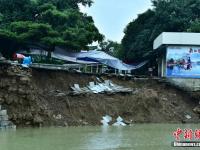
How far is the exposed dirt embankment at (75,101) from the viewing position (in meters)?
30.3

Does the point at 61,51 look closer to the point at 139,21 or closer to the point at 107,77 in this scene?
the point at 107,77

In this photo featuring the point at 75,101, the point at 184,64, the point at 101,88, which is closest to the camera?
the point at 75,101

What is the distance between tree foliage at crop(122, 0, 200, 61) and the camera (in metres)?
50.9

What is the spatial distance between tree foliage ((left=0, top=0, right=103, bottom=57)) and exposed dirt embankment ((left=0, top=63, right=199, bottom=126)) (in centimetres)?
322

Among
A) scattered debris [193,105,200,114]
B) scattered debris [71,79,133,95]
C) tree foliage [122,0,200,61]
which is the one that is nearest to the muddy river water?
scattered debris [71,79,133,95]

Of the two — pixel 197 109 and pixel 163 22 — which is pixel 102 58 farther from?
pixel 197 109

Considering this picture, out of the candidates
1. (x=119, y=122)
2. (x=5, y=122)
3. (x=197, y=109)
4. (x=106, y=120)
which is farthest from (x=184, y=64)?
(x=5, y=122)

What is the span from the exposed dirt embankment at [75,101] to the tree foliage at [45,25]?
10.6 feet

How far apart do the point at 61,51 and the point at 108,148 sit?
24.4 meters

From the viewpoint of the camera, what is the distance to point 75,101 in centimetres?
3519

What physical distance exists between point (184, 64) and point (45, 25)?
37.3 ft

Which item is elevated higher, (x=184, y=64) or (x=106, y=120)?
(x=184, y=64)

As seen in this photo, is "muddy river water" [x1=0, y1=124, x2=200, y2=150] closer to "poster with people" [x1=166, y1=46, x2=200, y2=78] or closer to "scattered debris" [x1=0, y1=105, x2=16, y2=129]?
"scattered debris" [x1=0, y1=105, x2=16, y2=129]

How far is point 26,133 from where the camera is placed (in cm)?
2598
